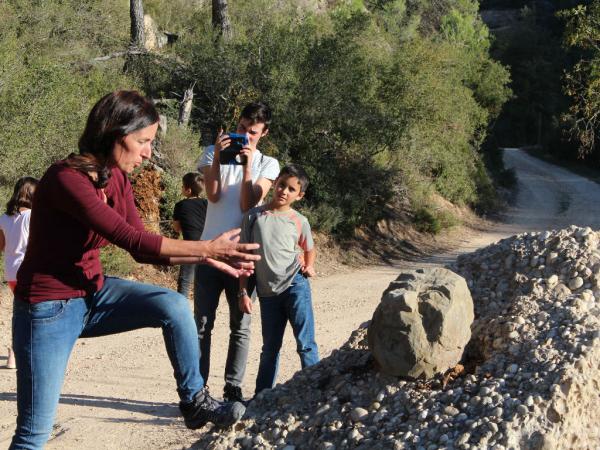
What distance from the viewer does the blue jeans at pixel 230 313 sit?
557 cm

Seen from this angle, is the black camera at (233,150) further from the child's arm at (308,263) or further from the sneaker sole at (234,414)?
the sneaker sole at (234,414)

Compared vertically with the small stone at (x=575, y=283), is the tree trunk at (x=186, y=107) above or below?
above

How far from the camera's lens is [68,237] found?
11.2 ft

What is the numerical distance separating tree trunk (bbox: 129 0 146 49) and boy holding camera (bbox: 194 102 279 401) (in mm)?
14761

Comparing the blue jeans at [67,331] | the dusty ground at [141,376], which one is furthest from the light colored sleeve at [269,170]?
the blue jeans at [67,331]

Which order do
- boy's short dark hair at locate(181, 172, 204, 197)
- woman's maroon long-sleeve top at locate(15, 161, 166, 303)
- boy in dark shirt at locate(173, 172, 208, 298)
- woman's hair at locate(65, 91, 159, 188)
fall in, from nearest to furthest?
woman's maroon long-sleeve top at locate(15, 161, 166, 303) < woman's hair at locate(65, 91, 159, 188) < boy in dark shirt at locate(173, 172, 208, 298) < boy's short dark hair at locate(181, 172, 204, 197)

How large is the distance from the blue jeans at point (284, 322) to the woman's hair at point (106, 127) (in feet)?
7.26

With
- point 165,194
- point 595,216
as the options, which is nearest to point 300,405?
point 165,194

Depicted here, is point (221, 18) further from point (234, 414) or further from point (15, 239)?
point (234, 414)

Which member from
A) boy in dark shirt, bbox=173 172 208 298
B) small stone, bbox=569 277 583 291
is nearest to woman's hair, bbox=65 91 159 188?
small stone, bbox=569 277 583 291

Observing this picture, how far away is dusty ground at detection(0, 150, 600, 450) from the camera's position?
18.1ft

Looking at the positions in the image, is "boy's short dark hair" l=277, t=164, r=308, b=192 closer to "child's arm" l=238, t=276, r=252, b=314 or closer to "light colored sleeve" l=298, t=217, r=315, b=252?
"light colored sleeve" l=298, t=217, r=315, b=252

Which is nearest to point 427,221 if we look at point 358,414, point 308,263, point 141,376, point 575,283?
point 141,376

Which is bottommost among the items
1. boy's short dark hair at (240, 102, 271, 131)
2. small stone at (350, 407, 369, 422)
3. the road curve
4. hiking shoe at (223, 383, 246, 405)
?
the road curve
